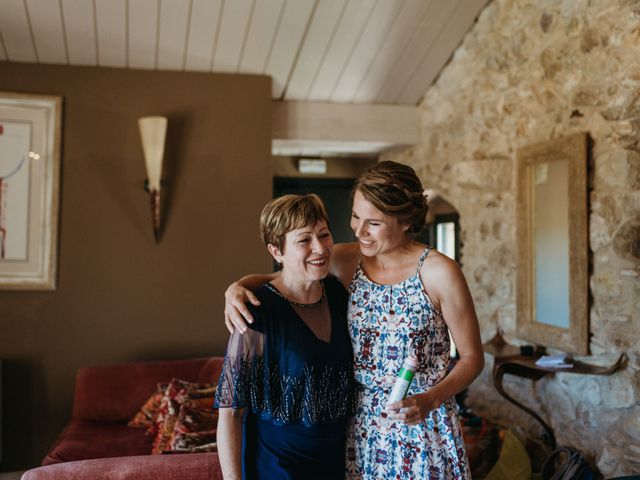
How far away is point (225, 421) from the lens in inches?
65.5

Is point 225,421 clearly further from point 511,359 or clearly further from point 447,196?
point 447,196

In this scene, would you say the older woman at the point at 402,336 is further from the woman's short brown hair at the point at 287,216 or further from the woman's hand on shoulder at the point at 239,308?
the woman's short brown hair at the point at 287,216

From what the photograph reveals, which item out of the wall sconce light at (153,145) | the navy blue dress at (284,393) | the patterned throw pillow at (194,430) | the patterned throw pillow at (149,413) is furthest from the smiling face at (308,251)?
the wall sconce light at (153,145)

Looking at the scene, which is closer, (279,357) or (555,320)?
(279,357)

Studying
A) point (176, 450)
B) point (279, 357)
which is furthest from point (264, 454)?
point (176, 450)

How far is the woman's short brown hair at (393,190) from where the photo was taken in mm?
1790

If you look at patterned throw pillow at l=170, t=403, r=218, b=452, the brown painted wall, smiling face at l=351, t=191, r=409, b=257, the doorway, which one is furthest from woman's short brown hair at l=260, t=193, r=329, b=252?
the doorway

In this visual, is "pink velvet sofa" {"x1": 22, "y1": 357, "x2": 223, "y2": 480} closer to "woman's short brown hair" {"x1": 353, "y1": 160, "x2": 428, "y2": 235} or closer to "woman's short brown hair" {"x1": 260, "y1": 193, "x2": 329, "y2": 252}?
"woman's short brown hair" {"x1": 260, "y1": 193, "x2": 329, "y2": 252}

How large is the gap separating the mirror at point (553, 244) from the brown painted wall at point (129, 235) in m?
1.64

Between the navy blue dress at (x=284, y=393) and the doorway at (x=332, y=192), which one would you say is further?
the doorway at (x=332, y=192)

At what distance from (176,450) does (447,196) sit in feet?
7.98

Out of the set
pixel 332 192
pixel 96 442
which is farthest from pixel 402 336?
pixel 332 192

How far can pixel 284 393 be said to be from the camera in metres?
1.67

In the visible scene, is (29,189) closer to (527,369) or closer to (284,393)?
(284,393)
